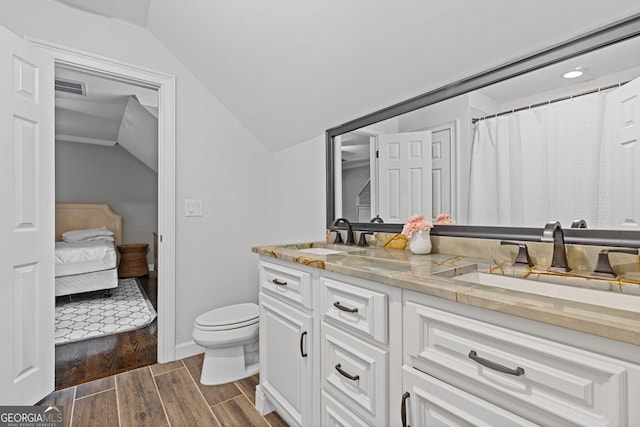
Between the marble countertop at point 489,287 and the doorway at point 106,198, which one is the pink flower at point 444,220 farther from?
the doorway at point 106,198

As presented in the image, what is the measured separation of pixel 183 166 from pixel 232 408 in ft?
5.38

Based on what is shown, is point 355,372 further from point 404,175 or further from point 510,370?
point 404,175

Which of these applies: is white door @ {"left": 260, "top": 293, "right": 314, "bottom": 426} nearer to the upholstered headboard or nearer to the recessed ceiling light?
the recessed ceiling light

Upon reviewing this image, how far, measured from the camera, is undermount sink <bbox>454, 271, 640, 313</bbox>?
0.81 meters

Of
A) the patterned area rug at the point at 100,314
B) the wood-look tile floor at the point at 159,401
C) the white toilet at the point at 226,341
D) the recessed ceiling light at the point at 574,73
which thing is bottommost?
the wood-look tile floor at the point at 159,401

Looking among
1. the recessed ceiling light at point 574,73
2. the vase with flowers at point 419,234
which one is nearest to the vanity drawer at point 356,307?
the vase with flowers at point 419,234

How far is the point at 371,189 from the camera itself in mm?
1903

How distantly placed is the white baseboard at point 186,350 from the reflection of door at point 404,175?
1.73m

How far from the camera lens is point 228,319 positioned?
1.98 meters

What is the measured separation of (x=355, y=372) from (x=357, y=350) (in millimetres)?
84

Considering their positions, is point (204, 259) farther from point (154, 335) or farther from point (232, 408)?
point (232, 408)

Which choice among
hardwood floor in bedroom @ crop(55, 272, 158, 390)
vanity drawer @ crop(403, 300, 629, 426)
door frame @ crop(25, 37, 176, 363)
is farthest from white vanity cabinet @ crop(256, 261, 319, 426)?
hardwood floor in bedroom @ crop(55, 272, 158, 390)

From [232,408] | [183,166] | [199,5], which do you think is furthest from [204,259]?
[199,5]

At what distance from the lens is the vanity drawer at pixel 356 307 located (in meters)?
1.00
